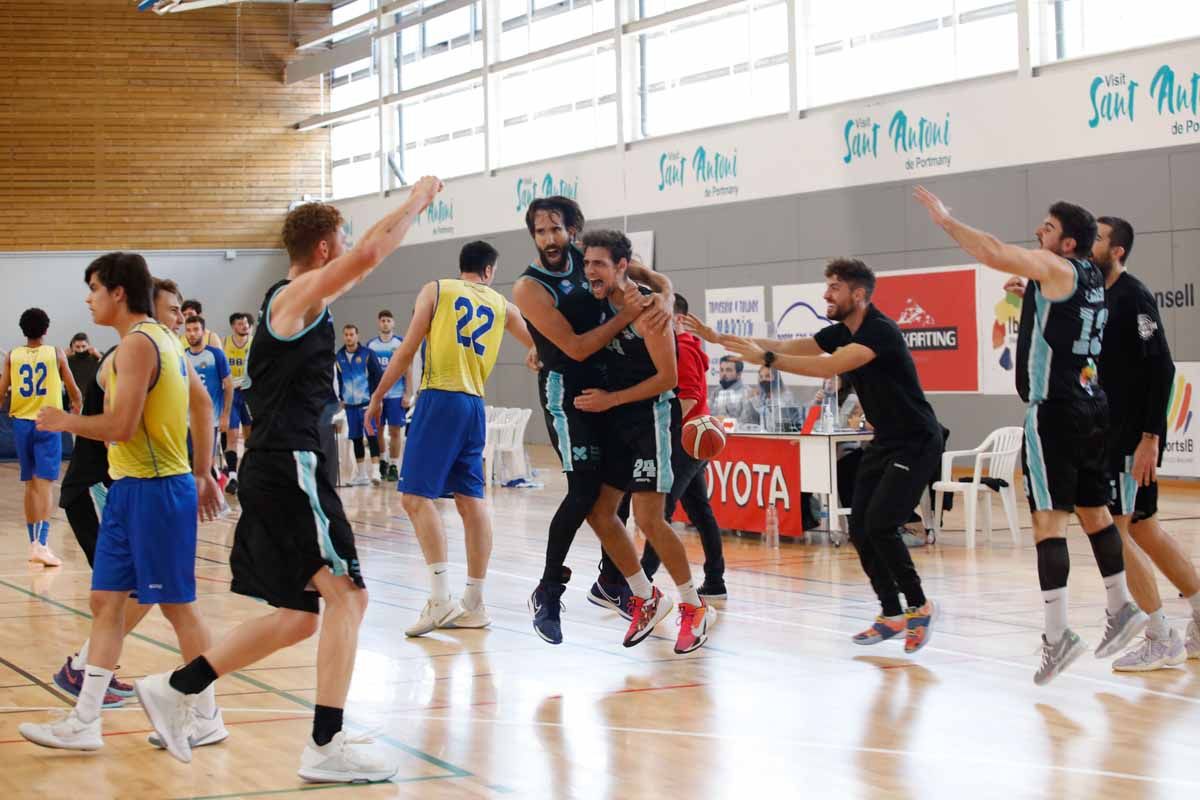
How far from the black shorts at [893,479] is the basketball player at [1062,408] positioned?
0.78 metres

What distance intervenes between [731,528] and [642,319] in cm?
565

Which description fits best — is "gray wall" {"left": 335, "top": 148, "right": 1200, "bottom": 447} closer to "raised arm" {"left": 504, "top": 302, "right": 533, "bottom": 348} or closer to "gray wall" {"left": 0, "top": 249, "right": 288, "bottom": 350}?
"gray wall" {"left": 0, "top": 249, "right": 288, "bottom": 350}

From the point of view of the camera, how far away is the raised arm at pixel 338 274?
4.32 metres

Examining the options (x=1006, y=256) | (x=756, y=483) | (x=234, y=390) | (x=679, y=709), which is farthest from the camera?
(x=234, y=390)

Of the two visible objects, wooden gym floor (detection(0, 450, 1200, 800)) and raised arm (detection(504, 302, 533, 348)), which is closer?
wooden gym floor (detection(0, 450, 1200, 800))

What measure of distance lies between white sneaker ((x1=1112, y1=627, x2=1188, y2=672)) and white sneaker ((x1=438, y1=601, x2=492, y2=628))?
120 inches

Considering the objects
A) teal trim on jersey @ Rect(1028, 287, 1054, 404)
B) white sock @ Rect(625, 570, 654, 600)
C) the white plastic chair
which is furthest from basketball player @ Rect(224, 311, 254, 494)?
teal trim on jersey @ Rect(1028, 287, 1054, 404)

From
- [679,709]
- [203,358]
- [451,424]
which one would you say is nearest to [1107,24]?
[203,358]

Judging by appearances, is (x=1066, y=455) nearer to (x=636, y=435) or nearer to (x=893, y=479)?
(x=893, y=479)

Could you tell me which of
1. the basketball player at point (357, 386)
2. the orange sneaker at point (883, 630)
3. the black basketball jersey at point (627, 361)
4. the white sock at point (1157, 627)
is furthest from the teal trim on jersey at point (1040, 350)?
the basketball player at point (357, 386)

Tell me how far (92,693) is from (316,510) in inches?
43.0

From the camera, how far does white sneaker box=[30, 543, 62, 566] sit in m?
10.3

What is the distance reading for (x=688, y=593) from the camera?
6.68 metres

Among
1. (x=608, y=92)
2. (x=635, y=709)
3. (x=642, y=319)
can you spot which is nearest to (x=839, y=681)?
(x=635, y=709)
